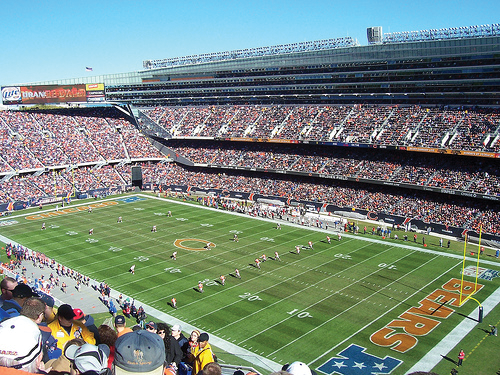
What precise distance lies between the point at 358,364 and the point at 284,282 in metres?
10.8

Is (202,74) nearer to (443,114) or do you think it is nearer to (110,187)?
(110,187)

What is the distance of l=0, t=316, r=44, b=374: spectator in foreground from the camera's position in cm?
495

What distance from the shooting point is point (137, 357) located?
548 centimetres

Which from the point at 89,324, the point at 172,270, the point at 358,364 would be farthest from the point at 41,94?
the point at 89,324

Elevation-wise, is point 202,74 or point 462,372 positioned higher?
point 202,74

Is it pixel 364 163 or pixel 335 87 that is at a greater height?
pixel 335 87

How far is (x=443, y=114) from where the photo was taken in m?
53.8

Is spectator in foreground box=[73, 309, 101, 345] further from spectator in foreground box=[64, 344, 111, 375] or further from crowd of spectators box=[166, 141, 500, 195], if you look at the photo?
crowd of spectators box=[166, 141, 500, 195]

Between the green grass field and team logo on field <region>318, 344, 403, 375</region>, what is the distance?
48mm

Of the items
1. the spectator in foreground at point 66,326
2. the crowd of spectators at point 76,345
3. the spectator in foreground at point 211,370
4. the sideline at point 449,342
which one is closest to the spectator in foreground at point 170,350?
the crowd of spectators at point 76,345

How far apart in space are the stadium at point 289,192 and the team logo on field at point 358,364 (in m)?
0.10

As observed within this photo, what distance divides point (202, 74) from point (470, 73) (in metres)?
42.2

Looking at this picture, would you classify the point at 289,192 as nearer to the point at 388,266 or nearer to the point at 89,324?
the point at 388,266

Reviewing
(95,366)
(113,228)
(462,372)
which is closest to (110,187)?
(113,228)
